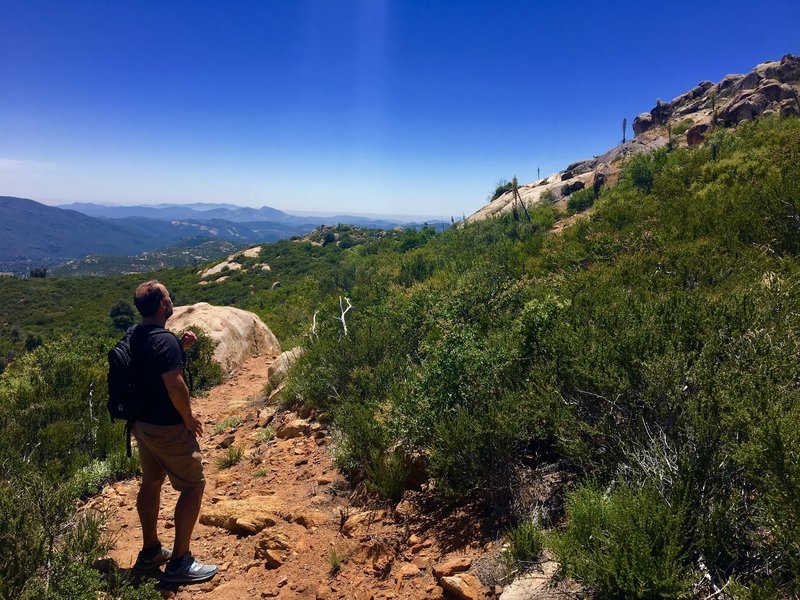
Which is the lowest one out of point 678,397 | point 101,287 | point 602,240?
point 101,287

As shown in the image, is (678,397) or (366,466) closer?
(678,397)

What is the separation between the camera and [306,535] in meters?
4.21

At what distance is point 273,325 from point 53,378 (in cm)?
1155

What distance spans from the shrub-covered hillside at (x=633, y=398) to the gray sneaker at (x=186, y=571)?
1741mm

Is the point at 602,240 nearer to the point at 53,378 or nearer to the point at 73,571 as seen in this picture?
the point at 73,571

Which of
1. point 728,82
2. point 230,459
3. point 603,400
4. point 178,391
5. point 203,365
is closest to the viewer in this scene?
point 178,391

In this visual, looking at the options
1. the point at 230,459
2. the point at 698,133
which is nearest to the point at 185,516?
the point at 230,459

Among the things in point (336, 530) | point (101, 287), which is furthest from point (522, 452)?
point (101, 287)

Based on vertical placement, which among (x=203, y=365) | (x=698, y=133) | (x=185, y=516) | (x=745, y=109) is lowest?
(x=203, y=365)

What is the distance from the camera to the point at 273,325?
62.1 ft

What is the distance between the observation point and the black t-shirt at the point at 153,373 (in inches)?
133

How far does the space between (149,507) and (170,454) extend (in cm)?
55

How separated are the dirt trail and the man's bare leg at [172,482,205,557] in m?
0.32

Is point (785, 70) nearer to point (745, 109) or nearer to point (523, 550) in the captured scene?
point (745, 109)
